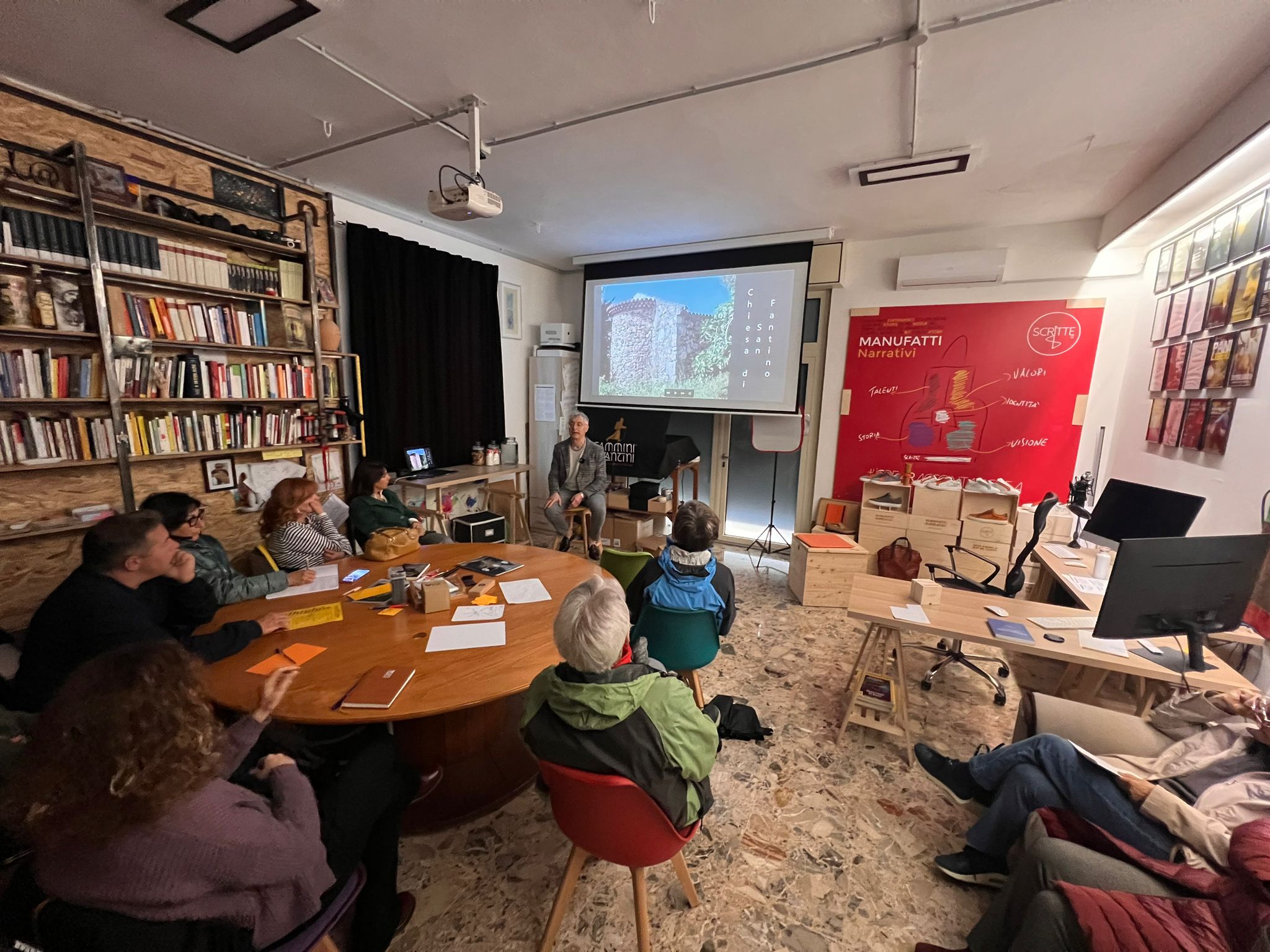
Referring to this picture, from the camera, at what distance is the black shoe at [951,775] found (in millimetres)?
1819

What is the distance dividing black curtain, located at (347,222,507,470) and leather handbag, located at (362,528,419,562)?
5.28ft

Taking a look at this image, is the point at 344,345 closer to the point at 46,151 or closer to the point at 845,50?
the point at 46,151

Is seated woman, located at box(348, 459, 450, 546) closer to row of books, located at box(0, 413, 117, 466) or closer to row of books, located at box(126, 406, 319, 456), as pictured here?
row of books, located at box(126, 406, 319, 456)

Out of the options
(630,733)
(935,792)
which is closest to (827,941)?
(935,792)

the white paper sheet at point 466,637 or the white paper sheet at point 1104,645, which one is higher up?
the white paper sheet at point 466,637

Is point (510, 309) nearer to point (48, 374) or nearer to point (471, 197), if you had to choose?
point (471, 197)

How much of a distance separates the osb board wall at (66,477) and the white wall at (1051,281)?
15.5 ft

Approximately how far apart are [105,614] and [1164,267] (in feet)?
18.6

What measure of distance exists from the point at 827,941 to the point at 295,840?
59.4 inches

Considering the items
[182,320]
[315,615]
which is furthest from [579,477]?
[182,320]

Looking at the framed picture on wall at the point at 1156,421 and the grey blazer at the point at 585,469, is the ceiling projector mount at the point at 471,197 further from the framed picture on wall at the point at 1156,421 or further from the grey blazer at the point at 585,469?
the framed picture on wall at the point at 1156,421

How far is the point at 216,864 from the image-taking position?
884 millimetres

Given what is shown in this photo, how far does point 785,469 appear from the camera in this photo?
16.1 ft

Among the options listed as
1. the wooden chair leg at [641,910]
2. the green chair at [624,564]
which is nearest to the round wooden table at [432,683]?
the green chair at [624,564]
